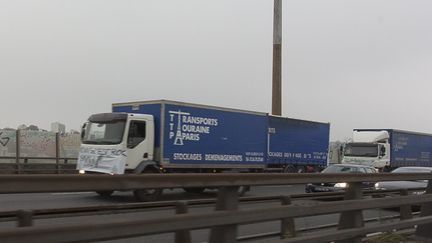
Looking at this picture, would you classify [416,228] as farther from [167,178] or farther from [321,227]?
[167,178]

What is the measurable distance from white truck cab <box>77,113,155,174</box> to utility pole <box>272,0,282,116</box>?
1938 cm

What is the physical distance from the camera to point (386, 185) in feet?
56.6

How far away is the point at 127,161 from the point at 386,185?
813cm

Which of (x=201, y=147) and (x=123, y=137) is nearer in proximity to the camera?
(x=123, y=137)

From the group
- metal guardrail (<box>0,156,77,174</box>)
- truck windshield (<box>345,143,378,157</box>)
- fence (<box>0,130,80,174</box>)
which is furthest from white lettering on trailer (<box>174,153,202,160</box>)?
truck windshield (<box>345,143,378,157</box>)

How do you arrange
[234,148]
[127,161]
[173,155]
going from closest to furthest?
[127,161]
[173,155]
[234,148]

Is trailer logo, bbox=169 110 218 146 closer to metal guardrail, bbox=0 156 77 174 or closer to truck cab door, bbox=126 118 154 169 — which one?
truck cab door, bbox=126 118 154 169

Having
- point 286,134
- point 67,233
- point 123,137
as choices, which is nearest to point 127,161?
point 123,137

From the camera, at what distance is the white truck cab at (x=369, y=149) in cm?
3462

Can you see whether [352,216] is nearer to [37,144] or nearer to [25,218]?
[25,218]

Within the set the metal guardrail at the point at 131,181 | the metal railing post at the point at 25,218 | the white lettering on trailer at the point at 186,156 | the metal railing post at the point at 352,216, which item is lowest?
the white lettering on trailer at the point at 186,156

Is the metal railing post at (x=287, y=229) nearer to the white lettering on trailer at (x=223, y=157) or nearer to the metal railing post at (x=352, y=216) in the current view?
the metal railing post at (x=352, y=216)

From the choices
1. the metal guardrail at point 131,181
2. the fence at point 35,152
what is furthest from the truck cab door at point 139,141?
the metal guardrail at point 131,181

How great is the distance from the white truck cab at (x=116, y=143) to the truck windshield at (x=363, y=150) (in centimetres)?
1861
